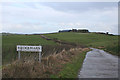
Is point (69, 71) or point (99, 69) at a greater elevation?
point (69, 71)

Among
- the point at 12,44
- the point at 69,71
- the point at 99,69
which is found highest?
the point at 12,44

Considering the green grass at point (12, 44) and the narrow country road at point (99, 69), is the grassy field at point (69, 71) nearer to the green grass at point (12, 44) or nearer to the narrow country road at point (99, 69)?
the narrow country road at point (99, 69)

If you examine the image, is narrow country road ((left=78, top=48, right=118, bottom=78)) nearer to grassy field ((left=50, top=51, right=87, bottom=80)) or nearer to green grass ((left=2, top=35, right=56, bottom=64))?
grassy field ((left=50, top=51, right=87, bottom=80))

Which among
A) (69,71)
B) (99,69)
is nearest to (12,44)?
(99,69)

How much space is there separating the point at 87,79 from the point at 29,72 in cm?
278

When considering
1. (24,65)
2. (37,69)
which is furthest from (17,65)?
(37,69)

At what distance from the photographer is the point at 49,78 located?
940cm

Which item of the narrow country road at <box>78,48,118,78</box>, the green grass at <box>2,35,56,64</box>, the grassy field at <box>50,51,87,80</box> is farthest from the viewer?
the green grass at <box>2,35,56,64</box>

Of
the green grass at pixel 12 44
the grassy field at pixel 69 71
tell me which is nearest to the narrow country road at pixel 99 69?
the grassy field at pixel 69 71

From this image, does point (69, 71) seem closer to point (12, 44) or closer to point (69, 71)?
point (69, 71)

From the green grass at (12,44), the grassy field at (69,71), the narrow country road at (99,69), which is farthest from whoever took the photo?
the green grass at (12,44)

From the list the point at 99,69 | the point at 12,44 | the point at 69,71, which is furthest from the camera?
the point at 12,44

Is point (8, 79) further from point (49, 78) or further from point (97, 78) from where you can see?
point (97, 78)

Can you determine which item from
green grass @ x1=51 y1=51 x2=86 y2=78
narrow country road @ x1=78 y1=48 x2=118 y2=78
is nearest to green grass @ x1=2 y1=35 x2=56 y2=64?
green grass @ x1=51 y1=51 x2=86 y2=78
